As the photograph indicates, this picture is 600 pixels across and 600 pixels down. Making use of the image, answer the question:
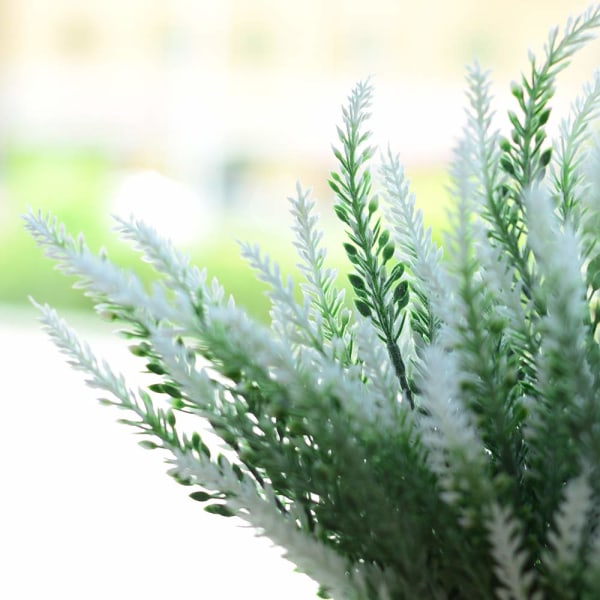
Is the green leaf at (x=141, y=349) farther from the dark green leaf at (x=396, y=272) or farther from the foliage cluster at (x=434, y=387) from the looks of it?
the dark green leaf at (x=396, y=272)

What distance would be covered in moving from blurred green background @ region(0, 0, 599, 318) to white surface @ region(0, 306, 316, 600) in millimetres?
8914

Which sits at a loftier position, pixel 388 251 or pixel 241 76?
pixel 241 76

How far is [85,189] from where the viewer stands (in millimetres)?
7262

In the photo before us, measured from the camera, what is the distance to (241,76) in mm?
13445

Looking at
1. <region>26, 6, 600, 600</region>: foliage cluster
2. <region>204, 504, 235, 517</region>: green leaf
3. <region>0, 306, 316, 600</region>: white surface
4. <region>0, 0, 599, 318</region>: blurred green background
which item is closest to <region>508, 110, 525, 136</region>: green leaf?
<region>26, 6, 600, 600</region>: foliage cluster

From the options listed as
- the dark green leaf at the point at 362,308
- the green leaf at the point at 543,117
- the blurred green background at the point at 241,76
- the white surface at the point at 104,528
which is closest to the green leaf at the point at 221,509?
the dark green leaf at the point at 362,308

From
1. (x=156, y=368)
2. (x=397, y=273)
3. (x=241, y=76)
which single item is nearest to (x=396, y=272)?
(x=397, y=273)

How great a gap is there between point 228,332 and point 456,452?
0.33 ft

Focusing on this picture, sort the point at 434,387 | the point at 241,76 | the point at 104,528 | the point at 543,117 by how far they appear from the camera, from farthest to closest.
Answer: the point at 241,76 → the point at 104,528 → the point at 543,117 → the point at 434,387

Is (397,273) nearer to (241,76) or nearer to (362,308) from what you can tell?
(362,308)

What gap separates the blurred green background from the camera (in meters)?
12.9

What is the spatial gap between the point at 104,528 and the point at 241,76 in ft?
38.5

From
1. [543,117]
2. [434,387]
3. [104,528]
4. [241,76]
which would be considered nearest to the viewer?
[434,387]

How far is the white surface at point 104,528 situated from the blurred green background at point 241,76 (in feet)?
29.2
